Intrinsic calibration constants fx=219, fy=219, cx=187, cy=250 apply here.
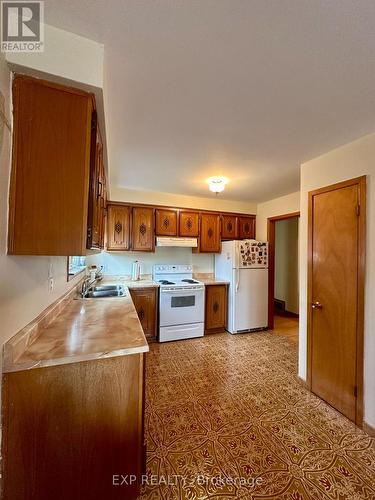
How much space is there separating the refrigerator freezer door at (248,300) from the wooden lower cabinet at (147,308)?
1.38 meters

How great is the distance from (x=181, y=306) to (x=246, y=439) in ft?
6.89

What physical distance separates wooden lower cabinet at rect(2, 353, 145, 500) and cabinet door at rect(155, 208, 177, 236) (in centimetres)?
290

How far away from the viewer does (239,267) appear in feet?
12.8

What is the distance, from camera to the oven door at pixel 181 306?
11.6 ft

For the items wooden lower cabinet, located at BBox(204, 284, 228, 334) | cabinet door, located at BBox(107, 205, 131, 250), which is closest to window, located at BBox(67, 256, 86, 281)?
cabinet door, located at BBox(107, 205, 131, 250)

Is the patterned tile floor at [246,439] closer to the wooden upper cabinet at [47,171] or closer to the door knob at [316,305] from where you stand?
the door knob at [316,305]

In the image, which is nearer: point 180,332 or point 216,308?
point 180,332

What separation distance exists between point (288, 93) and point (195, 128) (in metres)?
0.73

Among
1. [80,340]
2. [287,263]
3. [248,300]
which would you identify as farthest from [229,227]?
[80,340]

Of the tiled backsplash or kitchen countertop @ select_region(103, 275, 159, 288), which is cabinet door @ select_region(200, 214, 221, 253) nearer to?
the tiled backsplash

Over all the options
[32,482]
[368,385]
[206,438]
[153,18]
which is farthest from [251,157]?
[32,482]

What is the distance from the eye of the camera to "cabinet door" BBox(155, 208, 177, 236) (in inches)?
154

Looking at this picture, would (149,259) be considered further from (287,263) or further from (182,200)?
(287,263)

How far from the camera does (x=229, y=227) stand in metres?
4.42
